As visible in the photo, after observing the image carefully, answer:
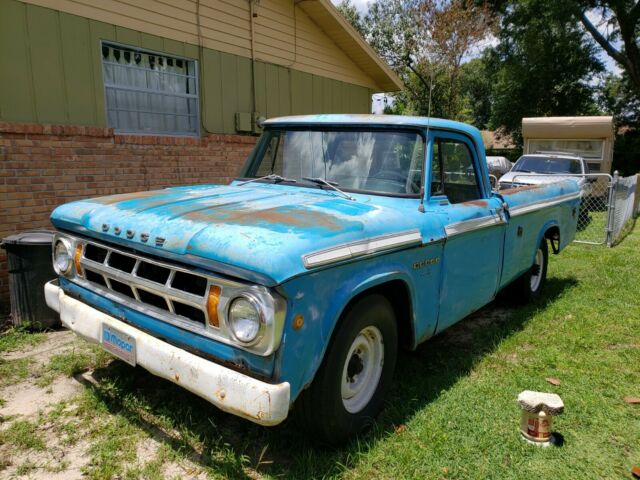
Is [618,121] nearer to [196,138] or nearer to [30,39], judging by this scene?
[196,138]

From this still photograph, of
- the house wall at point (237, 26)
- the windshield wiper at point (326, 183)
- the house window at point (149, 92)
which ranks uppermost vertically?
the house wall at point (237, 26)

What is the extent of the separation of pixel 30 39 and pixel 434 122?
15.6 ft

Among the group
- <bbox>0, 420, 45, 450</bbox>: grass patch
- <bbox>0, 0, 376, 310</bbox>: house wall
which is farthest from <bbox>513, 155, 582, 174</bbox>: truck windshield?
<bbox>0, 420, 45, 450</bbox>: grass patch

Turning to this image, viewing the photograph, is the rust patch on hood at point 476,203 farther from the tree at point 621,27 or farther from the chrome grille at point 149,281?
the tree at point 621,27

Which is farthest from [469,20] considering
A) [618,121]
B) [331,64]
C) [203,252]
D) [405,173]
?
[203,252]

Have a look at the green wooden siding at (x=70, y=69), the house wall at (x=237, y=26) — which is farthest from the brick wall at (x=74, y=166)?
the house wall at (x=237, y=26)

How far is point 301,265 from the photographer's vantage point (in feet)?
7.46

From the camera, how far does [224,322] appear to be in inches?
92.0

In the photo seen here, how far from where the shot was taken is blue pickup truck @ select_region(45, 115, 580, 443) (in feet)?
7.49

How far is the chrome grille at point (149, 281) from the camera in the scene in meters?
2.50

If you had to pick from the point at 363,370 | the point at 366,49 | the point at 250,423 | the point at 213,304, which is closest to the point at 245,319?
the point at 213,304

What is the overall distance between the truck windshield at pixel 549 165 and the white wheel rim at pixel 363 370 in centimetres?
1074

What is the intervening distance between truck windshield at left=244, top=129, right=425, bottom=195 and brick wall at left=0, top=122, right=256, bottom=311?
328cm

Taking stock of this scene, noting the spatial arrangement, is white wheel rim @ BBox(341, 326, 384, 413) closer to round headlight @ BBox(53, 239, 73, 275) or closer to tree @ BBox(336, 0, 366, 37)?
round headlight @ BBox(53, 239, 73, 275)
